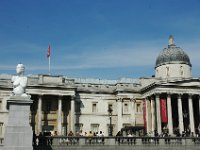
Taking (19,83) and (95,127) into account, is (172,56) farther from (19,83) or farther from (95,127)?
(19,83)

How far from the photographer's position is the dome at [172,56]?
60.2 m

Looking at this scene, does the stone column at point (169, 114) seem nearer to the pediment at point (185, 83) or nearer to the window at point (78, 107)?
the pediment at point (185, 83)

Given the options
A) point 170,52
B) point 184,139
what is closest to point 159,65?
point 170,52

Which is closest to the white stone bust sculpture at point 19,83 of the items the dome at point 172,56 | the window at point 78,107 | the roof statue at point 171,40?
the window at point 78,107

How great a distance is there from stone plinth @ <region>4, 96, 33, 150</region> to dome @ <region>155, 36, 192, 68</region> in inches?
1751

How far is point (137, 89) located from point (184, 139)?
26.0 meters

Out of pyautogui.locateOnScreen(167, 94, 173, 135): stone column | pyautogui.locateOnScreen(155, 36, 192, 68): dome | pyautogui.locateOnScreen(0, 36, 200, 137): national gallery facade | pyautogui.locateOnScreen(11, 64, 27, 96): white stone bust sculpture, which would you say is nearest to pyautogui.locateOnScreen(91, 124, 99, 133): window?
pyautogui.locateOnScreen(0, 36, 200, 137): national gallery facade

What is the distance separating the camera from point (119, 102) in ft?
186

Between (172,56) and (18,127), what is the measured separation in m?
45.8

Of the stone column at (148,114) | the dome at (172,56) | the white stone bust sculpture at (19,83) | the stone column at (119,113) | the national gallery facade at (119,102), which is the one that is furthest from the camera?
the dome at (172,56)

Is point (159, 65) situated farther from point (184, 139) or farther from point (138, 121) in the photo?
point (184, 139)

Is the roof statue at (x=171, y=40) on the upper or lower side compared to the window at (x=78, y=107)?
upper

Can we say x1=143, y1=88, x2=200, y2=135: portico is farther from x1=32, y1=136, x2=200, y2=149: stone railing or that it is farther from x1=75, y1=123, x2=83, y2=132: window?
x1=32, y1=136, x2=200, y2=149: stone railing

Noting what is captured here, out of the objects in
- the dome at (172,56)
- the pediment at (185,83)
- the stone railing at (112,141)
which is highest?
the dome at (172,56)
